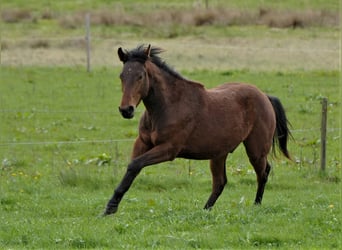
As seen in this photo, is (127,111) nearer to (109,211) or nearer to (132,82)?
(132,82)

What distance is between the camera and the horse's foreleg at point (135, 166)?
1058 cm

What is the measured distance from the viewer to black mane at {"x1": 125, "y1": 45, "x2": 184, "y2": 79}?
423 inches

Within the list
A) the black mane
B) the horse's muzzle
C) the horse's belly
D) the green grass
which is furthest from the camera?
the horse's belly

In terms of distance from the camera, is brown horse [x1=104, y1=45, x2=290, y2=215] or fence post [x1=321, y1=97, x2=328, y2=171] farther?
fence post [x1=321, y1=97, x2=328, y2=171]

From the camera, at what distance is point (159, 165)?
16.5 metres

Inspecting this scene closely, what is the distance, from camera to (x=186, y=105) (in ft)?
37.0

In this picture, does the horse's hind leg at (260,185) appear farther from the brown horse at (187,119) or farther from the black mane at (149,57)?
the black mane at (149,57)

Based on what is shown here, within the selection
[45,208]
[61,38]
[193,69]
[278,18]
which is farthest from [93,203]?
[278,18]

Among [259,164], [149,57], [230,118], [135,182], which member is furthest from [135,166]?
[135,182]

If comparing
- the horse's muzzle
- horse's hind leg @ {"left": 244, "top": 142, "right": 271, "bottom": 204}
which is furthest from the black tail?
the horse's muzzle

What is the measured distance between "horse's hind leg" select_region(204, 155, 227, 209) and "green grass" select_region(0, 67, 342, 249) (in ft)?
0.77

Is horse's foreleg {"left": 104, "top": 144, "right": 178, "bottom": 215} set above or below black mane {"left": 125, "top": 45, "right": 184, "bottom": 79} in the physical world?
below

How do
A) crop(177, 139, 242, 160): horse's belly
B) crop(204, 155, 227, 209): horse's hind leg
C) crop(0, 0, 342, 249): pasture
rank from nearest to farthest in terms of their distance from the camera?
crop(0, 0, 342, 249): pasture < crop(177, 139, 242, 160): horse's belly < crop(204, 155, 227, 209): horse's hind leg

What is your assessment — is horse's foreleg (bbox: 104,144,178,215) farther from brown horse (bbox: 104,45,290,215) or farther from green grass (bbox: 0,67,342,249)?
green grass (bbox: 0,67,342,249)
